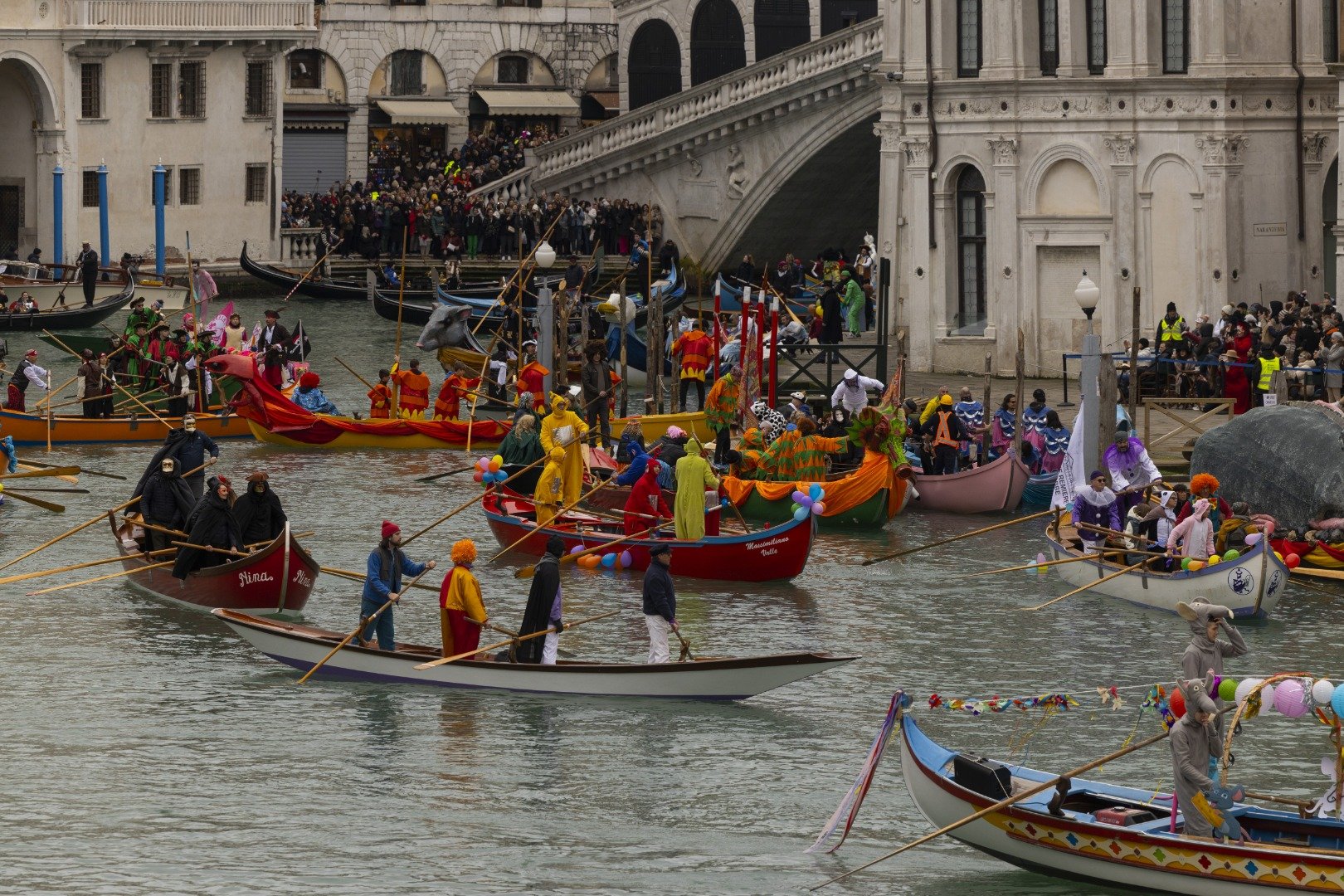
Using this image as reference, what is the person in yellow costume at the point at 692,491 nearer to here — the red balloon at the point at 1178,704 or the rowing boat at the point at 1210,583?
the rowing boat at the point at 1210,583

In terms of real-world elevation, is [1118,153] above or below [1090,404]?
above

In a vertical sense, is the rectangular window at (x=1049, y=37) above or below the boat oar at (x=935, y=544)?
above

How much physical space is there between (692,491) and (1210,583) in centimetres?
437

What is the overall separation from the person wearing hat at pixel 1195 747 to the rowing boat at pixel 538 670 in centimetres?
378

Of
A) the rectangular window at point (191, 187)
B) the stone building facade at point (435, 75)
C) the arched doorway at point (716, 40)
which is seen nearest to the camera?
the rectangular window at point (191, 187)

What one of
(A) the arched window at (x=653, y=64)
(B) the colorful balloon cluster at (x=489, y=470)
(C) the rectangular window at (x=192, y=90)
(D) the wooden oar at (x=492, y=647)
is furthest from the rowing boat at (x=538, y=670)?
(A) the arched window at (x=653, y=64)

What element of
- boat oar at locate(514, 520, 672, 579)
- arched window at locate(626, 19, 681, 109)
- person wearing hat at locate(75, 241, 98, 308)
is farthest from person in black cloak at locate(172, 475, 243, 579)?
arched window at locate(626, 19, 681, 109)

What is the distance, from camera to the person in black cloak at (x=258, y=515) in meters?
22.0

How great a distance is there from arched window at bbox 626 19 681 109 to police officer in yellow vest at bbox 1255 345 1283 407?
31403 mm

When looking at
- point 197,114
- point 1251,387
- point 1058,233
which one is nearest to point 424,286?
point 197,114

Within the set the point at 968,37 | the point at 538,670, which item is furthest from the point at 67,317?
the point at 538,670

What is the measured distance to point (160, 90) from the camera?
2060 inches

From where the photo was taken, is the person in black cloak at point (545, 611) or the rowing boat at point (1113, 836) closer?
the rowing boat at point (1113, 836)

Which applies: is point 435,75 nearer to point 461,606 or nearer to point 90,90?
point 90,90
